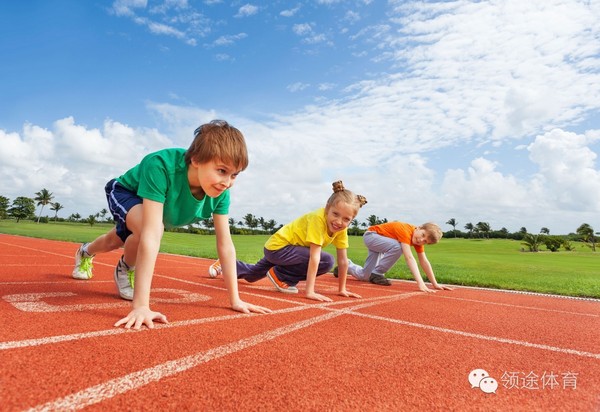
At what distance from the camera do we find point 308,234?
15.9 ft

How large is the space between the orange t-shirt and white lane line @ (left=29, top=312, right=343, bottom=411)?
5.17 meters

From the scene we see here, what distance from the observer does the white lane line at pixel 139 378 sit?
142 centimetres

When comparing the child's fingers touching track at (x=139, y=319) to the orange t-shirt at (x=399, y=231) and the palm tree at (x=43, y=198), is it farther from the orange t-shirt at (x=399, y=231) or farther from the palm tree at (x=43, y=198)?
the palm tree at (x=43, y=198)

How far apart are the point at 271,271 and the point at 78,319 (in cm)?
326

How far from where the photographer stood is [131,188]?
3551mm

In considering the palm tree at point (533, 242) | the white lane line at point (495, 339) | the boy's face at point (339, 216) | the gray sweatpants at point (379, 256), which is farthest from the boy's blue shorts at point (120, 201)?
the palm tree at point (533, 242)

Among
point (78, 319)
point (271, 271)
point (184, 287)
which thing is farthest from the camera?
point (271, 271)

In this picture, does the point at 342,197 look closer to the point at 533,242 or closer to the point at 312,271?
the point at 312,271

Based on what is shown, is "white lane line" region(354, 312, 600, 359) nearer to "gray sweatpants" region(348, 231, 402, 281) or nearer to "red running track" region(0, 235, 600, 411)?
"red running track" region(0, 235, 600, 411)

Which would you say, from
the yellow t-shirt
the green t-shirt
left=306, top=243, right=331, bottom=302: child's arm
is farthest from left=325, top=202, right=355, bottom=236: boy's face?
the green t-shirt

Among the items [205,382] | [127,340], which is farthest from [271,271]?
[205,382]

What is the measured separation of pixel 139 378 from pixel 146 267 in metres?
1.14

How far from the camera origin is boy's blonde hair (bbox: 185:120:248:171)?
2830 mm

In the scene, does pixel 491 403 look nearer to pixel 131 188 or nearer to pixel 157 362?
pixel 157 362
